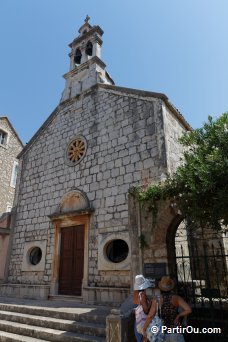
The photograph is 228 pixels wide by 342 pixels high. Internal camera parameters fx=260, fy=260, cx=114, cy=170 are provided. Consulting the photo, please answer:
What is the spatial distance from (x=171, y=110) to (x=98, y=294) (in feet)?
21.4

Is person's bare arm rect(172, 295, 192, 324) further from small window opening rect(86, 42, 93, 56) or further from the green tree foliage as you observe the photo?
small window opening rect(86, 42, 93, 56)

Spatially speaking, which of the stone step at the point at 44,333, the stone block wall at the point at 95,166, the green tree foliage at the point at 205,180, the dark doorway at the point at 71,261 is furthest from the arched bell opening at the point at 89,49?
the stone step at the point at 44,333

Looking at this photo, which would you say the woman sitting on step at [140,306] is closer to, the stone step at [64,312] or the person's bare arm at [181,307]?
the person's bare arm at [181,307]

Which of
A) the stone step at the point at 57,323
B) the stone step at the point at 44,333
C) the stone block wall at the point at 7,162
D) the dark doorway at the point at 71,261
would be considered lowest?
the stone step at the point at 44,333

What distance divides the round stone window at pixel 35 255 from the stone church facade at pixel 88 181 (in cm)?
3

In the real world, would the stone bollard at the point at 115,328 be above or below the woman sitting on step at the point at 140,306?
below

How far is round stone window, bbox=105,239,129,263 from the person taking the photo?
800 cm

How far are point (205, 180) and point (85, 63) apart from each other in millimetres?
9480

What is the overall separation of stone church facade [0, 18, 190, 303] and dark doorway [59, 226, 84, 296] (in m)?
0.03

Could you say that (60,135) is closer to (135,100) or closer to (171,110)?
(135,100)

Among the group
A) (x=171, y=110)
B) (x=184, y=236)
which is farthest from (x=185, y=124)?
(x=184, y=236)

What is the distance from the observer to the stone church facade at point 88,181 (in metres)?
8.00

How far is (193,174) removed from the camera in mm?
4965

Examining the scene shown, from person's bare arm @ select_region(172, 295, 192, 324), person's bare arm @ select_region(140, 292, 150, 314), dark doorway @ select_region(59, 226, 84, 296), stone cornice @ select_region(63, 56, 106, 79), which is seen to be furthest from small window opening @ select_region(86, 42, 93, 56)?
person's bare arm @ select_region(172, 295, 192, 324)
